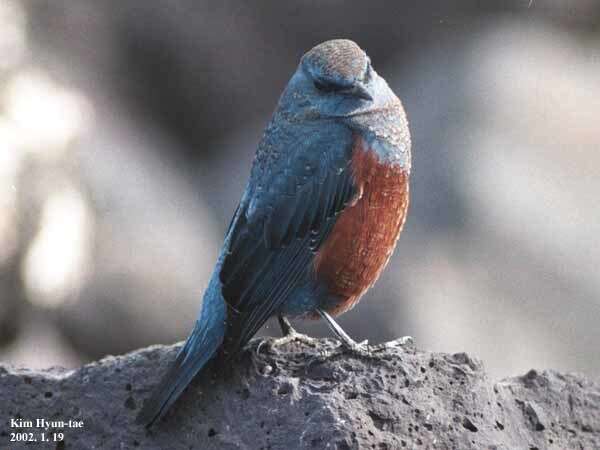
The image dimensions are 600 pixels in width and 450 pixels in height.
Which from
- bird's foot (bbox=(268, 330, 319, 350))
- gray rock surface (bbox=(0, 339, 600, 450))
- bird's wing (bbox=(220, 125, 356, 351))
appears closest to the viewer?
gray rock surface (bbox=(0, 339, 600, 450))

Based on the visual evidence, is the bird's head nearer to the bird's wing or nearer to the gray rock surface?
the bird's wing

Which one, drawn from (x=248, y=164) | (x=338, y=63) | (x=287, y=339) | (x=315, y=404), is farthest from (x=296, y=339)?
(x=248, y=164)

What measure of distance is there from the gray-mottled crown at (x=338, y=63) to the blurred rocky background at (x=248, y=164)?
4.00m

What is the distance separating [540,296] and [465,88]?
1928mm

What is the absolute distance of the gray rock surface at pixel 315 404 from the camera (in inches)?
183

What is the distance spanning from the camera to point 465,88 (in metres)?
10.1

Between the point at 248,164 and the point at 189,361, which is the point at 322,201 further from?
the point at 248,164


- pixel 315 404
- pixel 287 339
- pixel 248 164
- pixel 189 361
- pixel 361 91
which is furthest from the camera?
pixel 248 164

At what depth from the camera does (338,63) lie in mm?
5168

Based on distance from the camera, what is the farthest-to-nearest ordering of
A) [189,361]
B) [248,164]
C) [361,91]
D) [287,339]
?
[248,164] → [287,339] → [361,91] → [189,361]

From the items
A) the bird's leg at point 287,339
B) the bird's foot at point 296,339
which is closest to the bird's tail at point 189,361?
the bird's leg at point 287,339

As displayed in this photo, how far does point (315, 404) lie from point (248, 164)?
21.2 feet

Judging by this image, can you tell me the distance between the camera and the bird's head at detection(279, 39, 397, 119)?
5.16m

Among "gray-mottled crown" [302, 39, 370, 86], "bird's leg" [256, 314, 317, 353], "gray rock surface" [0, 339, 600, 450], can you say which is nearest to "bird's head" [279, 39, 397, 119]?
"gray-mottled crown" [302, 39, 370, 86]
